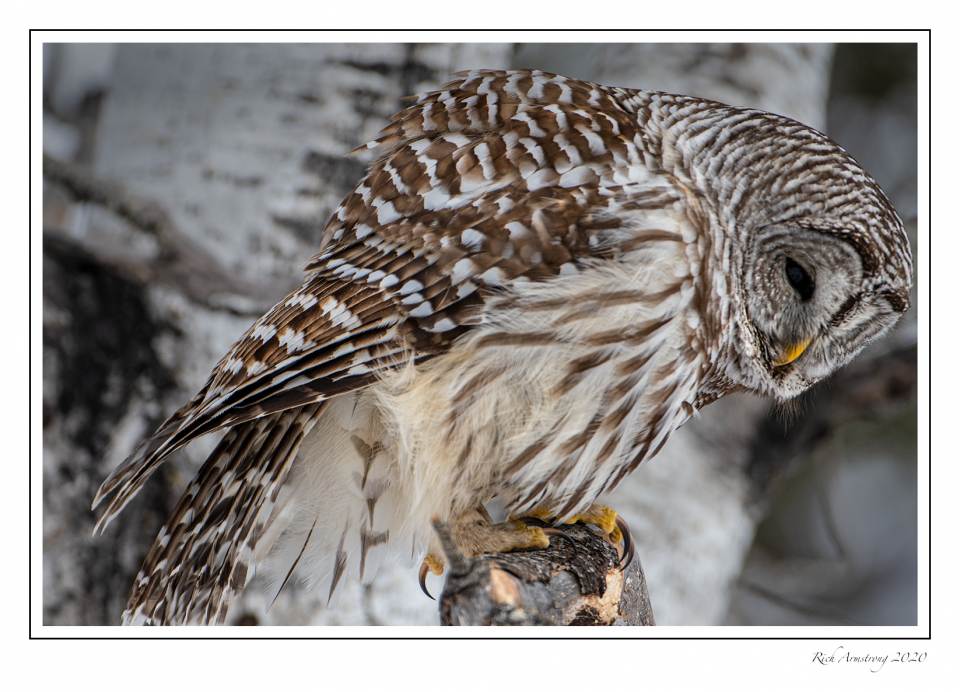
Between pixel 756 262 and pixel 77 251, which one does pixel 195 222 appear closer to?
pixel 77 251

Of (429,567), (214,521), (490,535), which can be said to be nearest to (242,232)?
(214,521)

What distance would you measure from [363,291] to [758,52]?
1.56 meters

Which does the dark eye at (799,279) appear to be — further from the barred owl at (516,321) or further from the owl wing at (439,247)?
the owl wing at (439,247)

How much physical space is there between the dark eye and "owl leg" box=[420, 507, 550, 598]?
80 centimetres

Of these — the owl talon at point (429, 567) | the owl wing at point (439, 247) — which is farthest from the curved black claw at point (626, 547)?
the owl wing at point (439, 247)

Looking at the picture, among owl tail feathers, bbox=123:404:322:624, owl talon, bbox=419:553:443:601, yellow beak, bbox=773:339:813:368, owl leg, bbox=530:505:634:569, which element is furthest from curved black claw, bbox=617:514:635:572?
owl tail feathers, bbox=123:404:322:624

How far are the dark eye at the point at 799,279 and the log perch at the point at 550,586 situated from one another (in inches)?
28.7

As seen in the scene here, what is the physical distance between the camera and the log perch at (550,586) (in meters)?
1.62

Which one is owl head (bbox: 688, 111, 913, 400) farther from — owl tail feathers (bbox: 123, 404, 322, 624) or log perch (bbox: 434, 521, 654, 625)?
owl tail feathers (bbox: 123, 404, 322, 624)

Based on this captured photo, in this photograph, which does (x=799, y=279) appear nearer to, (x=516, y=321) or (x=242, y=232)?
(x=516, y=321)

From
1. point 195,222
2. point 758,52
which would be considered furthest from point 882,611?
point 195,222

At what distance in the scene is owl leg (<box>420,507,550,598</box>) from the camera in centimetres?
201

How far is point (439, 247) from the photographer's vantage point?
186 centimetres
